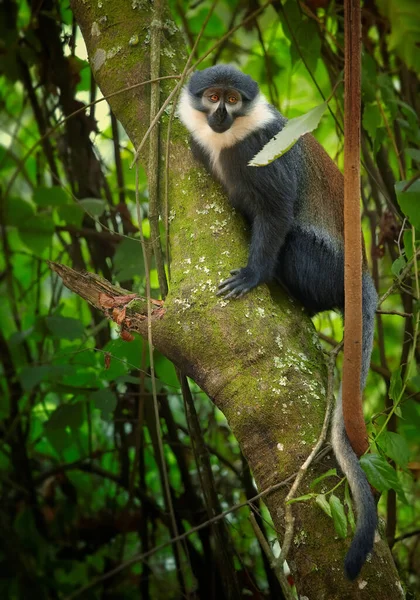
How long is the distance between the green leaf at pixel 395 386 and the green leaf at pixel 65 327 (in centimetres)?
192

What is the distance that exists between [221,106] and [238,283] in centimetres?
137

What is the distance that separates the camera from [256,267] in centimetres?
271

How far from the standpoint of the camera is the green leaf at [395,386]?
93.7 inches

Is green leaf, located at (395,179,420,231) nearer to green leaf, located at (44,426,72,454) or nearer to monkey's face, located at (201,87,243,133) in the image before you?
monkey's face, located at (201,87,243,133)

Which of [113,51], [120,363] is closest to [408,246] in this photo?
[120,363]

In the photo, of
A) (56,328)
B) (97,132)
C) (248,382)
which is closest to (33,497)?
(56,328)

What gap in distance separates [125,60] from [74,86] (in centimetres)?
142

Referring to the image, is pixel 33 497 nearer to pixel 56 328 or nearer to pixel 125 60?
pixel 56 328

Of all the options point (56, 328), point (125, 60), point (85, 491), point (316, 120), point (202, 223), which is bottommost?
point (85, 491)

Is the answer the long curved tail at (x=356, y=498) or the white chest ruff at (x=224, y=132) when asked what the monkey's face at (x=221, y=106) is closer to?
the white chest ruff at (x=224, y=132)

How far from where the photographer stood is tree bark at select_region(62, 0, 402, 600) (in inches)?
81.6

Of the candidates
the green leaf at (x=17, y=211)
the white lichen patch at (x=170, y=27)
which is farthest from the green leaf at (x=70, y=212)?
the white lichen patch at (x=170, y=27)

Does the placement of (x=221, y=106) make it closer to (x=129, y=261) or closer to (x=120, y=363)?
(x=129, y=261)

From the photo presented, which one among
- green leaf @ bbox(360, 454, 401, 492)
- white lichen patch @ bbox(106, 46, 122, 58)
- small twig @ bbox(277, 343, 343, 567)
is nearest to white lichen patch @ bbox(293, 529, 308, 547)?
small twig @ bbox(277, 343, 343, 567)
